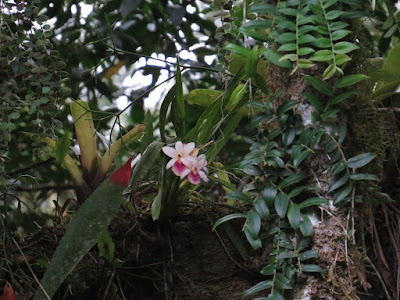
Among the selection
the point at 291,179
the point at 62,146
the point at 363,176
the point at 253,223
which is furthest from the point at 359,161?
the point at 62,146

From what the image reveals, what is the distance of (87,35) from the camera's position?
189cm

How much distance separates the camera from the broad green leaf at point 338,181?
3.15 ft

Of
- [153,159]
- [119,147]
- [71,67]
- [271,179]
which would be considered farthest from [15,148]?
[271,179]

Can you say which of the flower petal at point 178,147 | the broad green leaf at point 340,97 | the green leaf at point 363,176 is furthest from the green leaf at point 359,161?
the flower petal at point 178,147

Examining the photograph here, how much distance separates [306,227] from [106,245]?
401mm

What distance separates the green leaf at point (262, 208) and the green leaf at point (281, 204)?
2 cm

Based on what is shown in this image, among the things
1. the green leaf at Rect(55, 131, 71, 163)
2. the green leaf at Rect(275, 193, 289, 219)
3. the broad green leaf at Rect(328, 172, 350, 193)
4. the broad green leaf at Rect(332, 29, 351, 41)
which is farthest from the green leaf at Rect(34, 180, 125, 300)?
the broad green leaf at Rect(332, 29, 351, 41)

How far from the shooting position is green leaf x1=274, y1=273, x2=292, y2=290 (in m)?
0.92

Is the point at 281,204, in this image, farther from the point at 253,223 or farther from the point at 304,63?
the point at 304,63

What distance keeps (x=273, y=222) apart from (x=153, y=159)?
0.94 feet

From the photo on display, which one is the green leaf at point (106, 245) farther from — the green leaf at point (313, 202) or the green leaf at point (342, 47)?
the green leaf at point (342, 47)

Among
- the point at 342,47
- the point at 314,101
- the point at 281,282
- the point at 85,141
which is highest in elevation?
the point at 342,47

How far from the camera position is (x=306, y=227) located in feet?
3.08

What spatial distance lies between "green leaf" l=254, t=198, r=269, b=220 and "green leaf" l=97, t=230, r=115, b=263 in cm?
30
